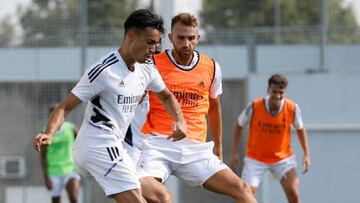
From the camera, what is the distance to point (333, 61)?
15016 millimetres

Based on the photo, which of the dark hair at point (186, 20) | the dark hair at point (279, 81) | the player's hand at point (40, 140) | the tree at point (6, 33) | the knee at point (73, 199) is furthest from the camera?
the tree at point (6, 33)

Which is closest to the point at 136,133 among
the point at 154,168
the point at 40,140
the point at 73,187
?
the point at 154,168

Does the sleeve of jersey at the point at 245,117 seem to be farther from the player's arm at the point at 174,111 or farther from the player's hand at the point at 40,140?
the player's hand at the point at 40,140

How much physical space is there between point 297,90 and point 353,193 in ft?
5.86

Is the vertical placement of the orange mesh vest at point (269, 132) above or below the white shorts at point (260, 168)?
above

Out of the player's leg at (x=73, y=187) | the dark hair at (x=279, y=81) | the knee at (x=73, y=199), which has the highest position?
the dark hair at (x=279, y=81)

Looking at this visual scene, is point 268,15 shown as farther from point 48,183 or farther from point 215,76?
point 215,76

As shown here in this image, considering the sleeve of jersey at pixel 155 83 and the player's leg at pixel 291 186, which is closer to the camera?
the sleeve of jersey at pixel 155 83

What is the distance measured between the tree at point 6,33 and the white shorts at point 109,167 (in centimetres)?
739

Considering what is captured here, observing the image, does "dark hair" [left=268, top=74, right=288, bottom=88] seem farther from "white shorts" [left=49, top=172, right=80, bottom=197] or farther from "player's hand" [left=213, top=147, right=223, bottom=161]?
"white shorts" [left=49, top=172, right=80, bottom=197]

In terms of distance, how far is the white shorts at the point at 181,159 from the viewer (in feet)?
26.5

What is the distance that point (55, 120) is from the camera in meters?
6.80

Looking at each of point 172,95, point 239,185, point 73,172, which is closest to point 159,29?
point 172,95

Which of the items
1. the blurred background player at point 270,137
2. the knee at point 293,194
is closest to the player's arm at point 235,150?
the blurred background player at point 270,137
